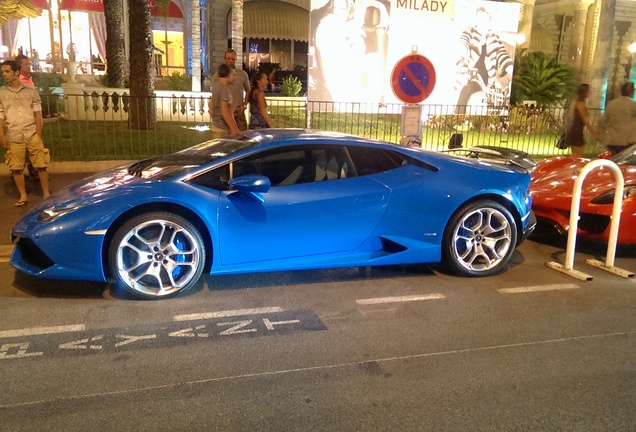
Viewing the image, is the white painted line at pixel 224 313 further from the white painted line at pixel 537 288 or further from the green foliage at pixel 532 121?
the green foliage at pixel 532 121

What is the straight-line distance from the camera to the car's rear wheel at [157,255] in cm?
446

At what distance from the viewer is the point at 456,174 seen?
5.35 m

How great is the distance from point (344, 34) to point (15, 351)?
356 inches

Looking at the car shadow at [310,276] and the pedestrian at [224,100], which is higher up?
the pedestrian at [224,100]

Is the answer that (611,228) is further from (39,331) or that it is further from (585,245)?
(39,331)

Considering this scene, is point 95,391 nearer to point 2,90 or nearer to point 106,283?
point 106,283

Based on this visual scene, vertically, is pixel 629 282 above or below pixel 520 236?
below

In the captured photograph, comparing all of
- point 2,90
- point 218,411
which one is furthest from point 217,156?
point 2,90

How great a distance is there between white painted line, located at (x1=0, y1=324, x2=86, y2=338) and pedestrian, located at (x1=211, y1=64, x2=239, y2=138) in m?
4.29

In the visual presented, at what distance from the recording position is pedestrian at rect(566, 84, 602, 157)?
→ 9.16m

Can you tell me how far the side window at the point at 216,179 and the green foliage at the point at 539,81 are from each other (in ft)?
56.5

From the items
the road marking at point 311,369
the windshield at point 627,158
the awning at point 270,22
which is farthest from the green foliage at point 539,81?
the road marking at point 311,369

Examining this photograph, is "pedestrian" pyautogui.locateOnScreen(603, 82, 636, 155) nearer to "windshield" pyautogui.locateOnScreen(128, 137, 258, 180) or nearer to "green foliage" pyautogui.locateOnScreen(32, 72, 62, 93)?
"windshield" pyautogui.locateOnScreen(128, 137, 258, 180)

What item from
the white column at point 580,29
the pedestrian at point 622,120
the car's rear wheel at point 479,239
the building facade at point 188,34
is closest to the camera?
the car's rear wheel at point 479,239
